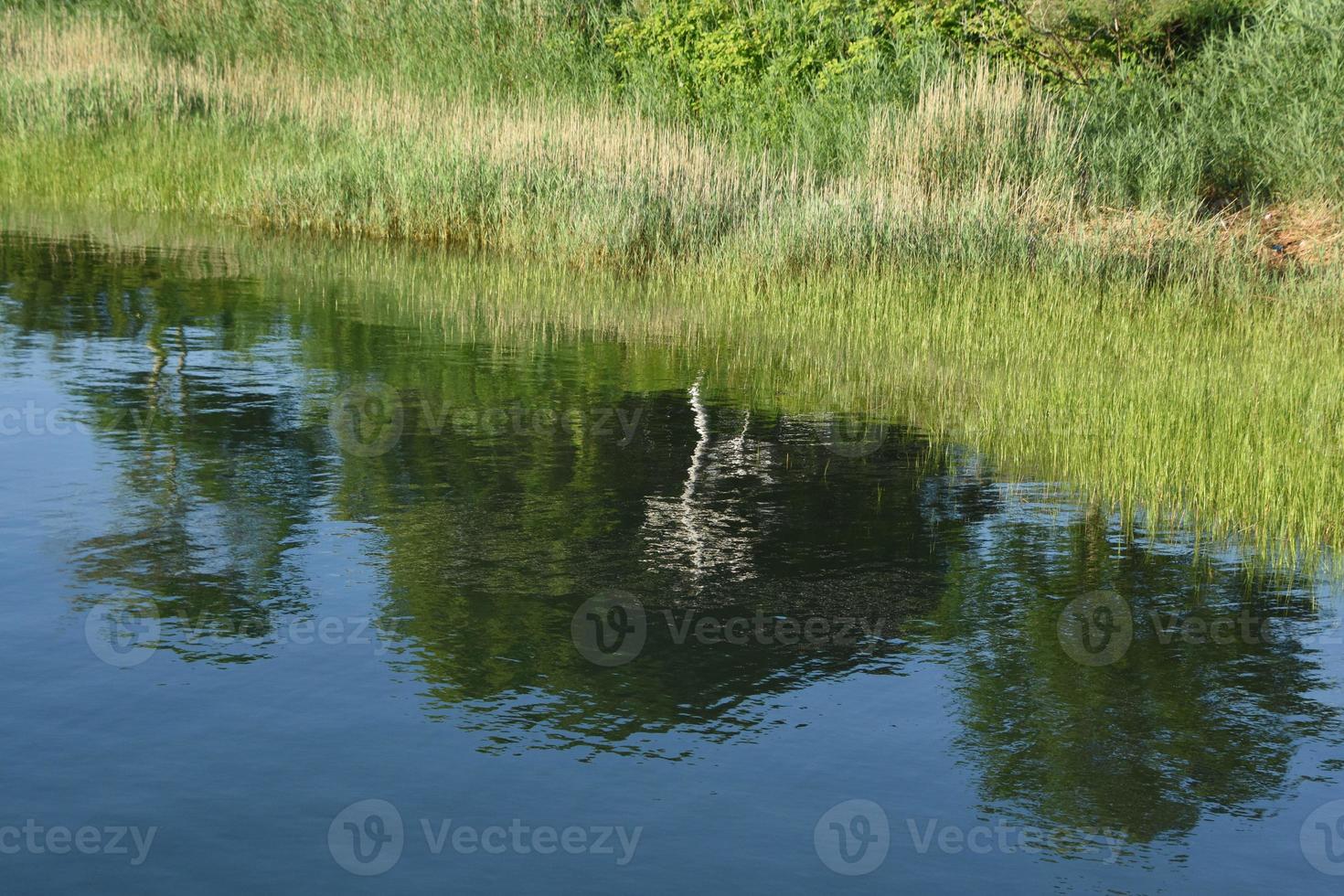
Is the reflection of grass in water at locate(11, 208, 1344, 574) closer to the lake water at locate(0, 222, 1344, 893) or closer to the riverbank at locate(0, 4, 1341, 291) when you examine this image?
the riverbank at locate(0, 4, 1341, 291)

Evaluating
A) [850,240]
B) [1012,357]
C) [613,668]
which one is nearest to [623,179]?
[850,240]

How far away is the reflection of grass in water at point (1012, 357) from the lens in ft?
30.2

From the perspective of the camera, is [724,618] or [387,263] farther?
[387,263]

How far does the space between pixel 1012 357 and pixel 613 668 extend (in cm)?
708

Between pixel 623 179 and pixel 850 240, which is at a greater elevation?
pixel 623 179

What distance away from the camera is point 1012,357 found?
494 inches

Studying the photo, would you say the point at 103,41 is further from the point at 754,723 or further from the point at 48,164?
the point at 754,723

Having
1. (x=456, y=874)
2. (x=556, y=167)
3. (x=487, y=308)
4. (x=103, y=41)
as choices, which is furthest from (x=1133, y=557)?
(x=103, y=41)

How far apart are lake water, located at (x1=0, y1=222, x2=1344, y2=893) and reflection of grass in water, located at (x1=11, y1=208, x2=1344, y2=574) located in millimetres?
722

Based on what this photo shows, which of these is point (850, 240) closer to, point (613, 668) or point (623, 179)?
point (623, 179)

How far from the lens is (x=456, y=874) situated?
475cm

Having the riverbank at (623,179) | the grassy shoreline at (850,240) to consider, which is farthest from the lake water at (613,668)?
the riverbank at (623,179)

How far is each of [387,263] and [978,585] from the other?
38.7 feet

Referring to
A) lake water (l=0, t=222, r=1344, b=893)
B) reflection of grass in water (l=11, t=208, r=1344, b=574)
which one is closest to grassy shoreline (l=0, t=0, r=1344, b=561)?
reflection of grass in water (l=11, t=208, r=1344, b=574)
